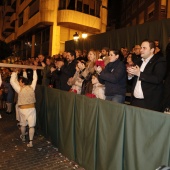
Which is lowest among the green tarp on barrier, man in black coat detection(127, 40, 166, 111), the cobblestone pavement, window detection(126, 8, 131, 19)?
the cobblestone pavement

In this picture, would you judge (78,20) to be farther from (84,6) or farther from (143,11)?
(143,11)

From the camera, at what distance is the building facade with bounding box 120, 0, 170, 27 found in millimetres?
20422

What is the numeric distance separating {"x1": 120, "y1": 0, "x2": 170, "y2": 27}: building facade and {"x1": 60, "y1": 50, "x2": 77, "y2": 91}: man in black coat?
46.8 ft

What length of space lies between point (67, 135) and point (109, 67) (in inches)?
79.8

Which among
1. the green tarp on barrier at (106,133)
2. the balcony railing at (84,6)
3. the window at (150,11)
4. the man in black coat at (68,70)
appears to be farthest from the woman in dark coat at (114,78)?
the window at (150,11)

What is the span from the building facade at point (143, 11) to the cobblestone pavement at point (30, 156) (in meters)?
15.9

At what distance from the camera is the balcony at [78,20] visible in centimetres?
2034

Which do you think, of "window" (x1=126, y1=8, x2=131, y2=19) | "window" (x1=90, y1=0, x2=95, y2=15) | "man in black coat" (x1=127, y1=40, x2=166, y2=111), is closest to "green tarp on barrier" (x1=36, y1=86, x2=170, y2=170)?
"man in black coat" (x1=127, y1=40, x2=166, y2=111)

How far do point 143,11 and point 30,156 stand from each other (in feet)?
74.2

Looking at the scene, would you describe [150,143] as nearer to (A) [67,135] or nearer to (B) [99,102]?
(B) [99,102]

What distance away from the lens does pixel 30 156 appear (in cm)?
636

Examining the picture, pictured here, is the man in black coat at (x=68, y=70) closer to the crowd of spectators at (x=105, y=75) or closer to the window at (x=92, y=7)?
the crowd of spectators at (x=105, y=75)

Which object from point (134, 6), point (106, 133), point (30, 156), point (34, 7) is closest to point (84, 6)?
point (34, 7)

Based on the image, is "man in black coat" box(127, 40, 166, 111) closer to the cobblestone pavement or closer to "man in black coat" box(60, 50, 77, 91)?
the cobblestone pavement
